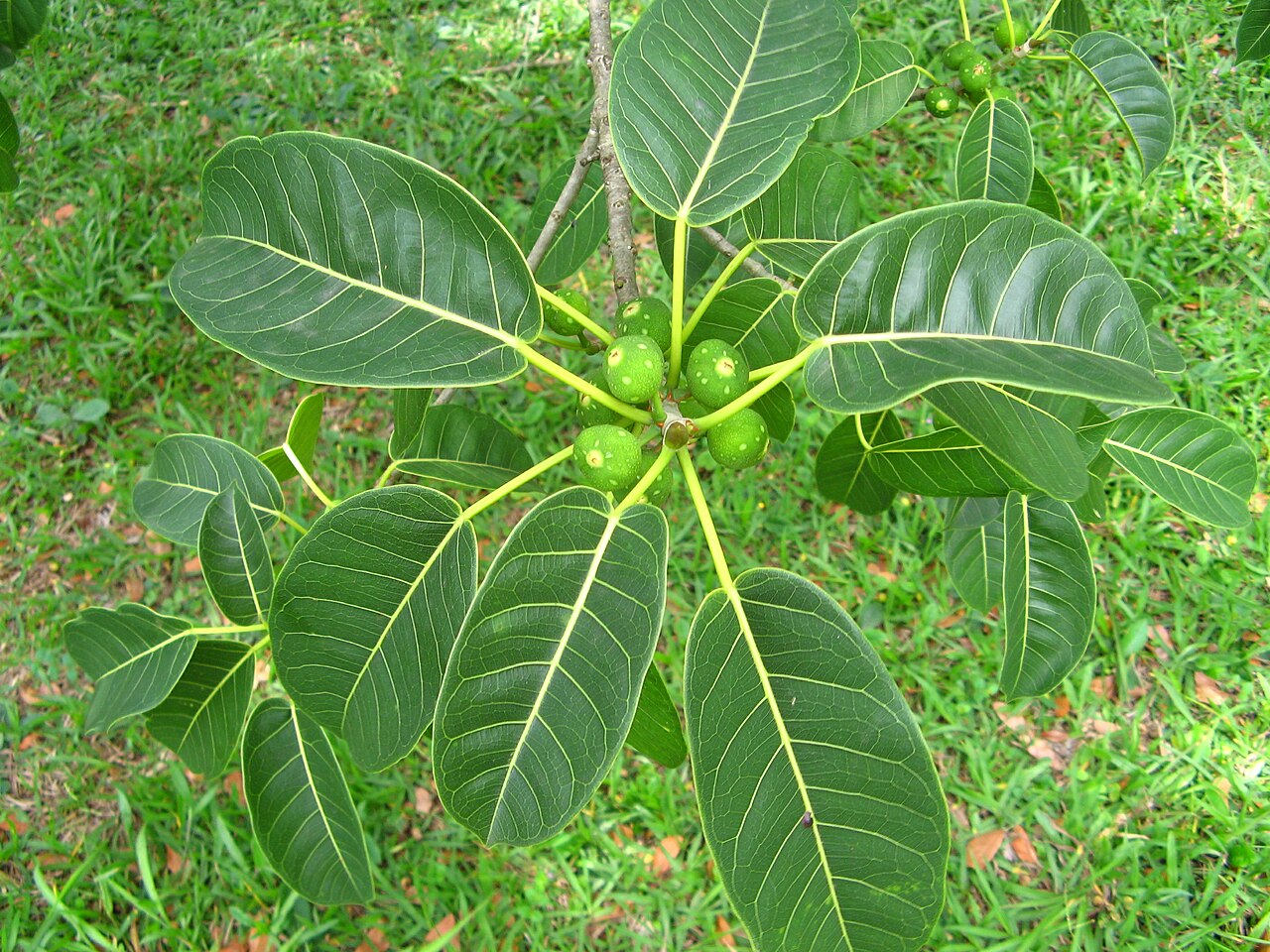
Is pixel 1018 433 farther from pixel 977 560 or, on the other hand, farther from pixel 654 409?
pixel 977 560

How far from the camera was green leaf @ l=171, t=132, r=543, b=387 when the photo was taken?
81 cm

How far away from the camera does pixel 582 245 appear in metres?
1.40

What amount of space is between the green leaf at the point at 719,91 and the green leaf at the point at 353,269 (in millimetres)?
182

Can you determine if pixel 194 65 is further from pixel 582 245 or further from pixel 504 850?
pixel 504 850

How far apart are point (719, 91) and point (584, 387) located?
1.14ft

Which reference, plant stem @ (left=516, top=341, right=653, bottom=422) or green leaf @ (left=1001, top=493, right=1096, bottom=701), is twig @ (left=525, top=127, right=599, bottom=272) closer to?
plant stem @ (left=516, top=341, right=653, bottom=422)

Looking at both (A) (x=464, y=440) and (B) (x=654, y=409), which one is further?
(A) (x=464, y=440)

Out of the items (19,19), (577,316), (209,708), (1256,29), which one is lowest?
(209,708)

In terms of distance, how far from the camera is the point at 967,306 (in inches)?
29.6

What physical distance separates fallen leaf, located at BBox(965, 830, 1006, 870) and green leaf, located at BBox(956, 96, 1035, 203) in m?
1.64

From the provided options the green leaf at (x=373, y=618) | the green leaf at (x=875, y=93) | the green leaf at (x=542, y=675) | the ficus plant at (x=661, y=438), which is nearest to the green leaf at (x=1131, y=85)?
the green leaf at (x=875, y=93)

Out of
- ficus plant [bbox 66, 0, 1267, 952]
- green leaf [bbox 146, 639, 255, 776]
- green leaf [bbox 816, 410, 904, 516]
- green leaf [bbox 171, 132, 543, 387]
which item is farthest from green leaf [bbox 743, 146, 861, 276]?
green leaf [bbox 146, 639, 255, 776]

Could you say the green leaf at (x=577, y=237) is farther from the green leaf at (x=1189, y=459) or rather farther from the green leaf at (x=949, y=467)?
the green leaf at (x=1189, y=459)

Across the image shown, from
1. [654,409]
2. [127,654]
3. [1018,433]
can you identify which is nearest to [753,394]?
[654,409]
